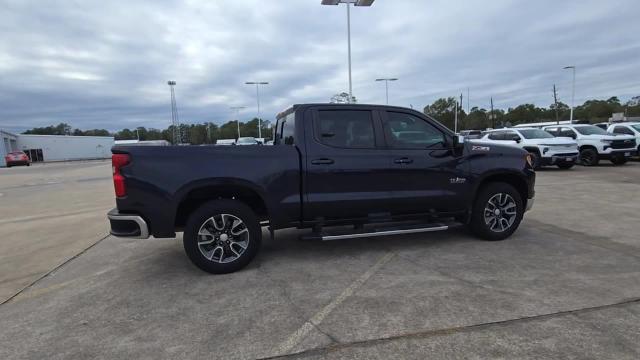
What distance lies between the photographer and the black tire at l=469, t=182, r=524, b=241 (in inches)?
233

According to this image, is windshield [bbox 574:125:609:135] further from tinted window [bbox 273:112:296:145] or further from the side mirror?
tinted window [bbox 273:112:296:145]

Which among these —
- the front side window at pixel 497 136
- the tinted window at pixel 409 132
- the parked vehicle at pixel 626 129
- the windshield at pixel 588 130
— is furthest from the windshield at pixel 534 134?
the tinted window at pixel 409 132

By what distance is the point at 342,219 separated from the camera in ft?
17.5

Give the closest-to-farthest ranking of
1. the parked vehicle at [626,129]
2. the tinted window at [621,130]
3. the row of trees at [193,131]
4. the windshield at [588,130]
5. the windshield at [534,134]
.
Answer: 1. the windshield at [534,134]
2. the windshield at [588,130]
3. the parked vehicle at [626,129]
4. the tinted window at [621,130]
5. the row of trees at [193,131]

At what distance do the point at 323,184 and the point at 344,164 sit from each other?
1.17 ft

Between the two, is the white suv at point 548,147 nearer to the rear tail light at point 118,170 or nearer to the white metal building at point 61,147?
the rear tail light at point 118,170

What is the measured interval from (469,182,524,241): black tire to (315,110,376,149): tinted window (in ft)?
5.82

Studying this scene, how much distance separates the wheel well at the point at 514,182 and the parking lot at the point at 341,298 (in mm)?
617

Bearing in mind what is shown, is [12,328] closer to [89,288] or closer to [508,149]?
[89,288]

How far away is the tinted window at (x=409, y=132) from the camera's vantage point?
5555 millimetres

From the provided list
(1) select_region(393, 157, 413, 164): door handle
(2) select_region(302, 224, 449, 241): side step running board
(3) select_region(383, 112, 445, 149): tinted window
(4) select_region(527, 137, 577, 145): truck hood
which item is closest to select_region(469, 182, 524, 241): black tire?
(2) select_region(302, 224, 449, 241): side step running board

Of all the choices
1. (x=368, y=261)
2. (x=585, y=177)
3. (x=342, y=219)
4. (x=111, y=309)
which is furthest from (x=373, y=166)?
(x=585, y=177)

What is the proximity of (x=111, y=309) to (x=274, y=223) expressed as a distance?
75.1 inches

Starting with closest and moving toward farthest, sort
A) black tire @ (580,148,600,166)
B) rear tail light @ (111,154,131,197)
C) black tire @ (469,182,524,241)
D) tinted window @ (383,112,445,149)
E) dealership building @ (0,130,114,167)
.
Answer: rear tail light @ (111,154,131,197) < tinted window @ (383,112,445,149) < black tire @ (469,182,524,241) < black tire @ (580,148,600,166) < dealership building @ (0,130,114,167)
